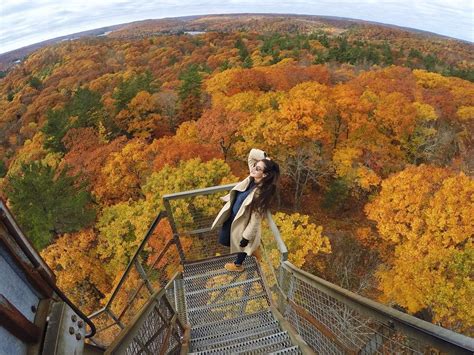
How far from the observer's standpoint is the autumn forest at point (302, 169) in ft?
54.2

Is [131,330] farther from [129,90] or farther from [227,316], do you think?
[129,90]

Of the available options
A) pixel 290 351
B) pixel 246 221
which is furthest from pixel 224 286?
pixel 290 351

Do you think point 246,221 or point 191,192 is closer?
point 246,221

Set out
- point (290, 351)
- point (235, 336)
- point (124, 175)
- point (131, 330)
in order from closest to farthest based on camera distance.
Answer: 1. point (131, 330)
2. point (290, 351)
3. point (235, 336)
4. point (124, 175)

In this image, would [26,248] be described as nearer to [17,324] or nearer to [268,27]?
[17,324]

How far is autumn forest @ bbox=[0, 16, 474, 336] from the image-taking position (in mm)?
16531

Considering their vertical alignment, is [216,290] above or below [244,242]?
below

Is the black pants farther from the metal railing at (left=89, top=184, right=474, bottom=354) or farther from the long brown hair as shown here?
the long brown hair

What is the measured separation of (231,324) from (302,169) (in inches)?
893

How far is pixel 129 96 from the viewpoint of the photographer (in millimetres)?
34219

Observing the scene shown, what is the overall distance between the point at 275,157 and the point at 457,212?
1209 centimetres

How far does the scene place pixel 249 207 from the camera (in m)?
4.89

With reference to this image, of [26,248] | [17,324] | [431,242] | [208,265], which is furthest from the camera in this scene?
[431,242]

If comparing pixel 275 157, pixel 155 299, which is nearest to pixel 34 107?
Answer: pixel 275 157
